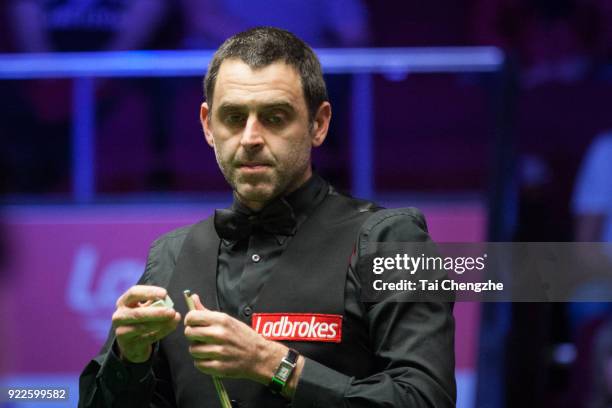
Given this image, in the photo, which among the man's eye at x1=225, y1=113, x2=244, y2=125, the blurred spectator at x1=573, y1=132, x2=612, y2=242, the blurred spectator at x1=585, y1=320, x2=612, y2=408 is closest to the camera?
the man's eye at x1=225, y1=113, x2=244, y2=125

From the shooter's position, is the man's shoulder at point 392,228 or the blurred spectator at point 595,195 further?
the blurred spectator at point 595,195

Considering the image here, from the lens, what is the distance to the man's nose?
2.30 meters

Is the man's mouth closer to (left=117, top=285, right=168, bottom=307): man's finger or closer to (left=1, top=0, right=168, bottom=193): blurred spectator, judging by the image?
(left=117, top=285, right=168, bottom=307): man's finger

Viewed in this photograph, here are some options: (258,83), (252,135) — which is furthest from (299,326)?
(258,83)

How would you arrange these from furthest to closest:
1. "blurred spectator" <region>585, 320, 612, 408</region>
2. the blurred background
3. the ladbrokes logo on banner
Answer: the blurred background
"blurred spectator" <region>585, 320, 612, 408</region>
the ladbrokes logo on banner

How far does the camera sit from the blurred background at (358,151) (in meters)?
4.46

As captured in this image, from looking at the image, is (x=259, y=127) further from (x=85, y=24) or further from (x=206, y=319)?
(x=85, y=24)

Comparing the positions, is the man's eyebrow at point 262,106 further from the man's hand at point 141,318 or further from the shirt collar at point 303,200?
the man's hand at point 141,318

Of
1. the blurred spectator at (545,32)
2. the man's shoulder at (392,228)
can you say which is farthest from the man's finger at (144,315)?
the blurred spectator at (545,32)

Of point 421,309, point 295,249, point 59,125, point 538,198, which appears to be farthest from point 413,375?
point 59,125

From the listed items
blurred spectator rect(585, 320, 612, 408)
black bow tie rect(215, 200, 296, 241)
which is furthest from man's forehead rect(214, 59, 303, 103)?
blurred spectator rect(585, 320, 612, 408)

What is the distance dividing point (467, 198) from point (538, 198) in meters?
0.38

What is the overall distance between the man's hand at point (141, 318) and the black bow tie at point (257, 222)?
1.15 ft

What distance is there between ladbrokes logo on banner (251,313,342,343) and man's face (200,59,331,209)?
0.84 feet
